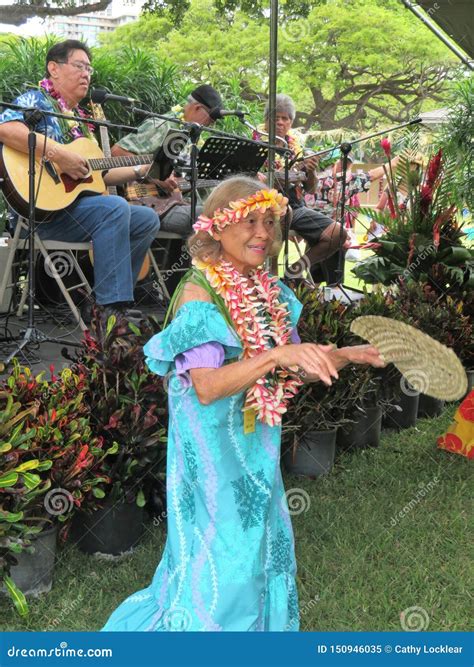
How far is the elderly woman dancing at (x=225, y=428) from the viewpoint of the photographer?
6.92 ft

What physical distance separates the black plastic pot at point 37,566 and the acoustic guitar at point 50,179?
234cm

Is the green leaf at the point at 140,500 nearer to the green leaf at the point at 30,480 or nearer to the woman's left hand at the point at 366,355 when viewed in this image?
the green leaf at the point at 30,480

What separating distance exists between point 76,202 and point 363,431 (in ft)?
7.14

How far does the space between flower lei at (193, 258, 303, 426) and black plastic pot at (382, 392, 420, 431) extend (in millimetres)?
2576

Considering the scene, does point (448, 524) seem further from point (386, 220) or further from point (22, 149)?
point (22, 149)

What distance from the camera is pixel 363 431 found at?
4.29 m

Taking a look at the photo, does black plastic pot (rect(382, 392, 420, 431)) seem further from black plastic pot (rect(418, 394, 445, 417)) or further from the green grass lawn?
the green grass lawn

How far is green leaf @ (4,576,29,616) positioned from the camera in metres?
2.39

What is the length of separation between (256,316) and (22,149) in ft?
8.96

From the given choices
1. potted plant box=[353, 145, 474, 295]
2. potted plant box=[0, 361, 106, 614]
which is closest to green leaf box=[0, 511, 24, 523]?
potted plant box=[0, 361, 106, 614]

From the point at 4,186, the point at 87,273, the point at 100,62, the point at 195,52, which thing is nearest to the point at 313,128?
the point at 195,52

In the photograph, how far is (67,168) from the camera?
457 centimetres

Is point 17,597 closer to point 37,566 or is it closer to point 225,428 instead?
point 37,566

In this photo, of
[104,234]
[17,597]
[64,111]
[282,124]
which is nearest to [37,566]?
[17,597]
